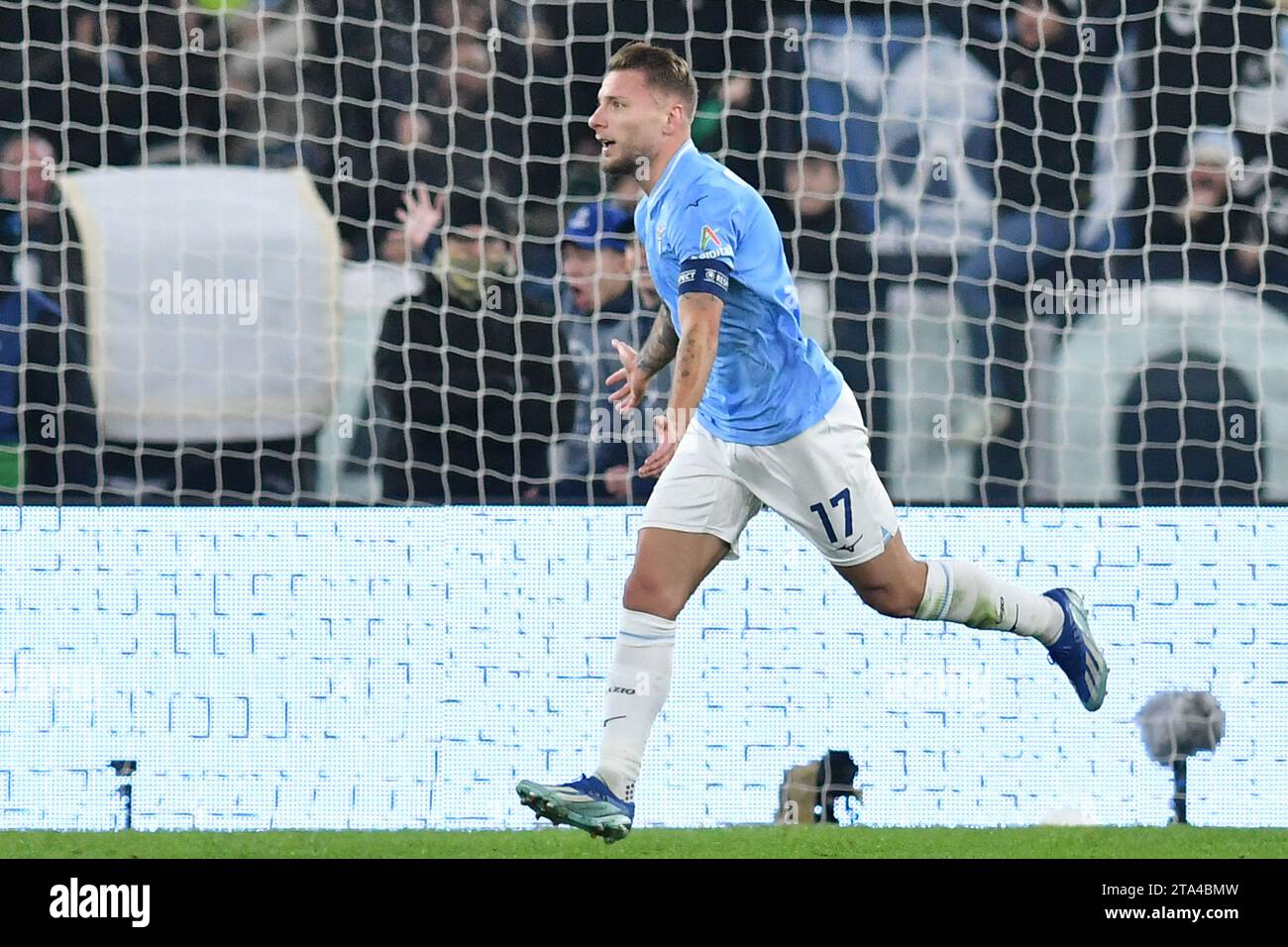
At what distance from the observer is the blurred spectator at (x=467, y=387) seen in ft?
→ 17.9

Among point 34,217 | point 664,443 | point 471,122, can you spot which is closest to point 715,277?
point 664,443

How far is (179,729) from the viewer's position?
14.8 ft

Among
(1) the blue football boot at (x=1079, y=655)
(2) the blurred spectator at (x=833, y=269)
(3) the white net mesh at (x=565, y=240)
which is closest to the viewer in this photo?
(1) the blue football boot at (x=1079, y=655)

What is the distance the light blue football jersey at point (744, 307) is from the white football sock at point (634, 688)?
1.38 feet

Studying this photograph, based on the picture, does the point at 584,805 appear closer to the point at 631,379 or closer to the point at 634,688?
the point at 634,688

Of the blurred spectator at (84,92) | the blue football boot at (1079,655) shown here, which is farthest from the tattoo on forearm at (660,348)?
the blurred spectator at (84,92)

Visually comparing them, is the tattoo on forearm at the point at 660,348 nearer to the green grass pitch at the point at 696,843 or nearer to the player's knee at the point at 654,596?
the player's knee at the point at 654,596

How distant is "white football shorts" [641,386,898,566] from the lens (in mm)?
3713

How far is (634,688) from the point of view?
3664 millimetres

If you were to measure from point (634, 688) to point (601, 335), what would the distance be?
209 cm

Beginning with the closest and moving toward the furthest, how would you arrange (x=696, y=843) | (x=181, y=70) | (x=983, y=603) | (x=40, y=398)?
(x=983, y=603), (x=696, y=843), (x=40, y=398), (x=181, y=70)

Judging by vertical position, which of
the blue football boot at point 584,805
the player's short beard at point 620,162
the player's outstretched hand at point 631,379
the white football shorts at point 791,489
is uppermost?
the player's short beard at point 620,162
